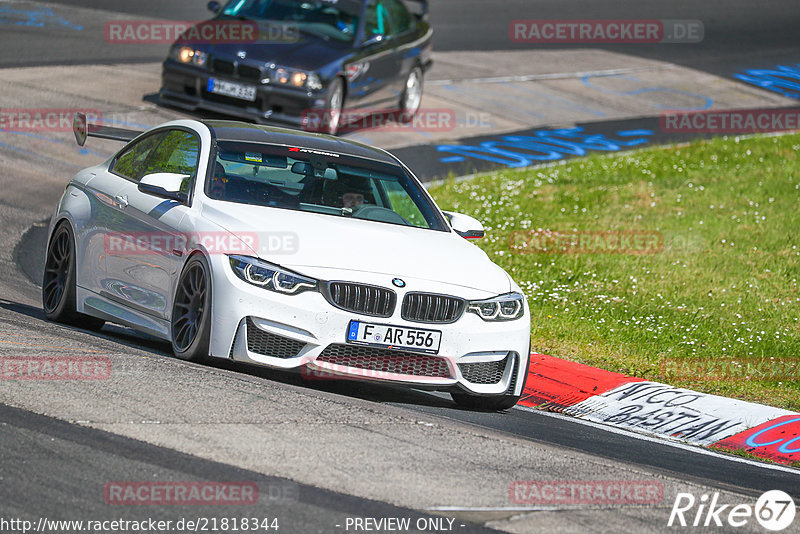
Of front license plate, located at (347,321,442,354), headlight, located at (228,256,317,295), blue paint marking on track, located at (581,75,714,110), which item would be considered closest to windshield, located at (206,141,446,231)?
headlight, located at (228,256,317,295)

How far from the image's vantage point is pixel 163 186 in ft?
27.0

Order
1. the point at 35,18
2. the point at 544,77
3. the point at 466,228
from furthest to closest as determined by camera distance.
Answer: the point at 544,77 → the point at 35,18 → the point at 466,228

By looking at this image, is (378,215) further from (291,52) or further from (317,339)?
(291,52)

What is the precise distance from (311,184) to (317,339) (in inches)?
61.0

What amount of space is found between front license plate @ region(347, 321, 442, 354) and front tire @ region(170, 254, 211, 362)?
833mm

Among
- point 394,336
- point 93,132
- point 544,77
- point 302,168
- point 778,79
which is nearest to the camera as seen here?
point 394,336

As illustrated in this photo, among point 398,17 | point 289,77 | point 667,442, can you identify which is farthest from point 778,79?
point 667,442

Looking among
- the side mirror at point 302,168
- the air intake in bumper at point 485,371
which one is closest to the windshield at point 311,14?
the side mirror at point 302,168

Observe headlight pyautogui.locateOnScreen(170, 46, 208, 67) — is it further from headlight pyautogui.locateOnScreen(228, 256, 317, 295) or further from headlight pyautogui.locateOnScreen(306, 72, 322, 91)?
headlight pyautogui.locateOnScreen(228, 256, 317, 295)

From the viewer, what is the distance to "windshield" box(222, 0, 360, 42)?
18031 millimetres

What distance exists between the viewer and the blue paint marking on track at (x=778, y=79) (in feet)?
88.1

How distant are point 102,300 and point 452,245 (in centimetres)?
236

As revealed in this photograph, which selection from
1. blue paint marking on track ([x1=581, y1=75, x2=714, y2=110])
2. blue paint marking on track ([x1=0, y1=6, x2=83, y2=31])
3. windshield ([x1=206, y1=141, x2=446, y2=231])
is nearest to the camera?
windshield ([x1=206, y1=141, x2=446, y2=231])

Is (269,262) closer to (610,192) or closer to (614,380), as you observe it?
(614,380)
